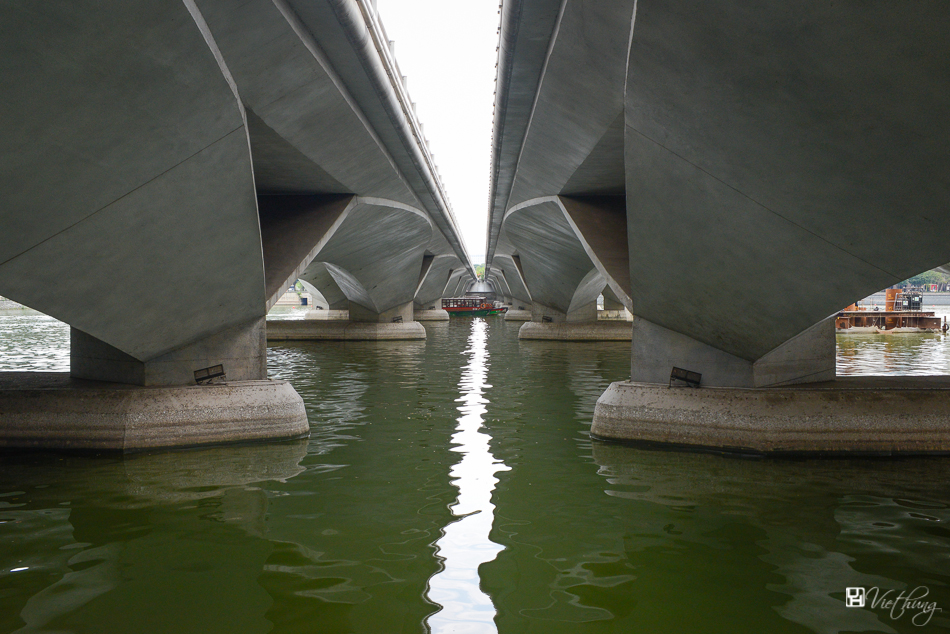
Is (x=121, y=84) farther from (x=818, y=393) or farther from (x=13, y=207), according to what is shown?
(x=818, y=393)

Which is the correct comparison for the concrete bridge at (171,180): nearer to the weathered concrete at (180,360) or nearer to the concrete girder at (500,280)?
the weathered concrete at (180,360)

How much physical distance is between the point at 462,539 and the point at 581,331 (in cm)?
2879

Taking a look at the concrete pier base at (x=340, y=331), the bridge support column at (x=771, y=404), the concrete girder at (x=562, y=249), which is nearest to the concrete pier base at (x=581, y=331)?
the concrete girder at (x=562, y=249)

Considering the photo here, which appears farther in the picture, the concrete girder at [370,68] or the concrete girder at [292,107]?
the concrete girder at [370,68]

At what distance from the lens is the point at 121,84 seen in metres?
6.22

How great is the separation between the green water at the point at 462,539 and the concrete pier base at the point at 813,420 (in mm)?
429

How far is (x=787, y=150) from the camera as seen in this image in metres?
6.31

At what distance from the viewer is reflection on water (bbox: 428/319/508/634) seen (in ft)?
15.8

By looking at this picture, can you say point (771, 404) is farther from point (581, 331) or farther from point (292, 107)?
point (581, 331)

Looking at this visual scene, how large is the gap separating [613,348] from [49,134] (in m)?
25.3

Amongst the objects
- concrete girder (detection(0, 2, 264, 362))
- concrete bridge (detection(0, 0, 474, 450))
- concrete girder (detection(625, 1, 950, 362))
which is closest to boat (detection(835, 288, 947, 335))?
concrete bridge (detection(0, 0, 474, 450))

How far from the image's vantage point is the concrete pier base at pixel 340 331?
112 feet

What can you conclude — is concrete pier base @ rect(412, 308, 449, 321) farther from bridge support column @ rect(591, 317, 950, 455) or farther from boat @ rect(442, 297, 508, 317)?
bridge support column @ rect(591, 317, 950, 455)

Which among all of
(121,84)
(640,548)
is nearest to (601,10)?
(121,84)
